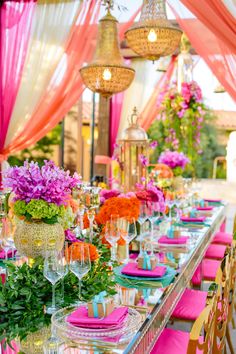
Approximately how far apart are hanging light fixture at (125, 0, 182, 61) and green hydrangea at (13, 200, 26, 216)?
1625 millimetres

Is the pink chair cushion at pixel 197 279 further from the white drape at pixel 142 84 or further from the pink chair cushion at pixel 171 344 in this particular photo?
the white drape at pixel 142 84

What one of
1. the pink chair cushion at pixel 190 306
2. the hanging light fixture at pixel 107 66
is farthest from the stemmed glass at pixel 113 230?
the hanging light fixture at pixel 107 66

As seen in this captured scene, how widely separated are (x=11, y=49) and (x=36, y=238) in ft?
10.3

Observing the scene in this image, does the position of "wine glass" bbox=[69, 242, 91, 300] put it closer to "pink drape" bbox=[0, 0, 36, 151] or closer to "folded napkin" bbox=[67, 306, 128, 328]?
"folded napkin" bbox=[67, 306, 128, 328]

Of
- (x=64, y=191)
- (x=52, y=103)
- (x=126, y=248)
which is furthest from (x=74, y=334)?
(x=52, y=103)

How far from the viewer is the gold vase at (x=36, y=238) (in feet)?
6.96

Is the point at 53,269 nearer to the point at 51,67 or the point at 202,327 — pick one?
the point at 202,327

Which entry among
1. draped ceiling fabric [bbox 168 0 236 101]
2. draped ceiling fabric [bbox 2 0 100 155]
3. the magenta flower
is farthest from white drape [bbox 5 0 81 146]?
the magenta flower

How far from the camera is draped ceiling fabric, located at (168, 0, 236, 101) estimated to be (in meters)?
3.33

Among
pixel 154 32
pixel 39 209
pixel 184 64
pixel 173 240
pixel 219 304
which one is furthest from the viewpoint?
pixel 184 64

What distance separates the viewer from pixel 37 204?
210 centimetres

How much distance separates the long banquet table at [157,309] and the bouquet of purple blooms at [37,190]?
1.78 ft

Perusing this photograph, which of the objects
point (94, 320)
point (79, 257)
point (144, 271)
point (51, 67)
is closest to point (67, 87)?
point (51, 67)

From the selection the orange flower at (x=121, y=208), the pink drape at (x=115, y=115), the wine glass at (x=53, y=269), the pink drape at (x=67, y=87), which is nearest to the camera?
the wine glass at (x=53, y=269)
